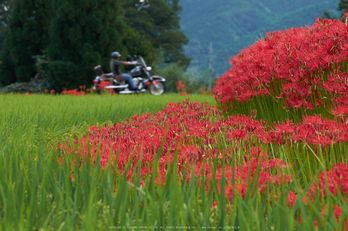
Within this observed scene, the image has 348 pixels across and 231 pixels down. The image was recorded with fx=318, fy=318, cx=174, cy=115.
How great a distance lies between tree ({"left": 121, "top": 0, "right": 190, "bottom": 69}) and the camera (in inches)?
1222

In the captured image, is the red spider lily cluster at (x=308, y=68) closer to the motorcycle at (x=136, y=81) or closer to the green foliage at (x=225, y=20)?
the motorcycle at (x=136, y=81)

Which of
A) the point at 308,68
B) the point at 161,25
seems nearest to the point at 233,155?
the point at 308,68

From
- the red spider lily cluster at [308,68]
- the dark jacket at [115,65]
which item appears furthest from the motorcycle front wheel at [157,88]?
the red spider lily cluster at [308,68]

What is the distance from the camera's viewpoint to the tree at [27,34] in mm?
17719

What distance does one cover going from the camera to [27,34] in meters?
17.6

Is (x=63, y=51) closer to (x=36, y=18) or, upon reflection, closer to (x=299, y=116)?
(x=36, y=18)

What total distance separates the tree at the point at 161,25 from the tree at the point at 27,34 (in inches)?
526

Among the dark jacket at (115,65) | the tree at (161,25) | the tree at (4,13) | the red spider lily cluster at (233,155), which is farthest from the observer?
the tree at (161,25)

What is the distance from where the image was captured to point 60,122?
414 cm

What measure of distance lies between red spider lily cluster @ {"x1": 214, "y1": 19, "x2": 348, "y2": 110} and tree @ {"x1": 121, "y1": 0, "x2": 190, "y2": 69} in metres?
28.5

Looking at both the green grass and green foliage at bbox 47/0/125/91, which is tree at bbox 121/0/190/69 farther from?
the green grass

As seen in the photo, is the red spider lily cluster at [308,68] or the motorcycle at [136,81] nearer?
the red spider lily cluster at [308,68]

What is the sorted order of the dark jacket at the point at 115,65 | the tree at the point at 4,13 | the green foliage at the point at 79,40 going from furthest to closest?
1. the tree at the point at 4,13
2. the green foliage at the point at 79,40
3. the dark jacket at the point at 115,65

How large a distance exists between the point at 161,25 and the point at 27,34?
17750 millimetres
